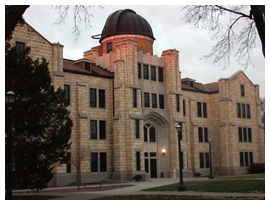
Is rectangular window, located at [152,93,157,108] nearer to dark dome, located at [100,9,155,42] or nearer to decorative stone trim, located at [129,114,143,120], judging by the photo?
decorative stone trim, located at [129,114,143,120]

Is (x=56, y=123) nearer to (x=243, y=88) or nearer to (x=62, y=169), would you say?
(x=62, y=169)

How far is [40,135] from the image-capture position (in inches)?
897

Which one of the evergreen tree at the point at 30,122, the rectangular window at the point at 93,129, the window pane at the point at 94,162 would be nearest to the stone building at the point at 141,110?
the rectangular window at the point at 93,129

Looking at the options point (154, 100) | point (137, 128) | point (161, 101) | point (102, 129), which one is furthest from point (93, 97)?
point (161, 101)

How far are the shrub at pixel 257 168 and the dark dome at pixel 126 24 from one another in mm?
22420

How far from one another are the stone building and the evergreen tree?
12934 millimetres

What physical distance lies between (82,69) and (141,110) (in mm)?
7787

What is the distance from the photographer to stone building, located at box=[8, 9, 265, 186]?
131 feet

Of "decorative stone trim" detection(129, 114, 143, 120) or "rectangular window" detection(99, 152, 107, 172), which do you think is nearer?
"rectangular window" detection(99, 152, 107, 172)

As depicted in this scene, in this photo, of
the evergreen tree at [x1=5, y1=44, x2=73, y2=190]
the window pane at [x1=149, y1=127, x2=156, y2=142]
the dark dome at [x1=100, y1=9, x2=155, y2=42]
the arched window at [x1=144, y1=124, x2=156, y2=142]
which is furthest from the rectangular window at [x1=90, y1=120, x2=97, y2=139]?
the evergreen tree at [x1=5, y1=44, x2=73, y2=190]

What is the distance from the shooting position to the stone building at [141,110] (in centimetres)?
3994

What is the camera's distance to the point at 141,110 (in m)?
44.4

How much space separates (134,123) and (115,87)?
169 inches

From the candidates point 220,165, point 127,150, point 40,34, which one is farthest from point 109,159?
point 220,165
